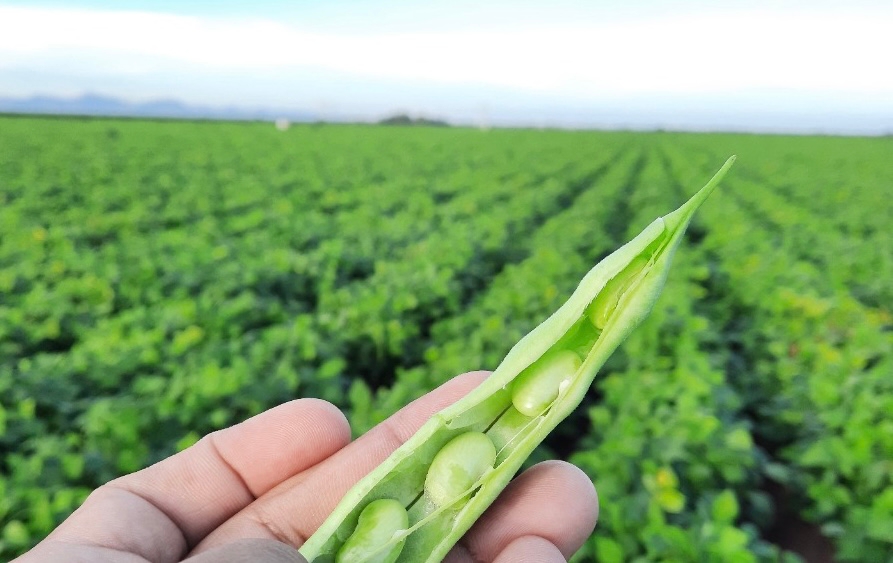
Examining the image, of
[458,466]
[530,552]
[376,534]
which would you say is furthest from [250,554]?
[530,552]

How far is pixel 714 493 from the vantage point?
11.2 ft

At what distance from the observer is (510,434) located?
86.5 inches

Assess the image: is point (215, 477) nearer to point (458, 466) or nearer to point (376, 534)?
point (376, 534)

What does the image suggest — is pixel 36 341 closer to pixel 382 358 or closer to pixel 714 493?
pixel 382 358

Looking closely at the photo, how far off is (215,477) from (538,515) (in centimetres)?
121

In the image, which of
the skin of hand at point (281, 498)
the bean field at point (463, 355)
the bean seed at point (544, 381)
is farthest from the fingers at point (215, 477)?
the bean seed at point (544, 381)

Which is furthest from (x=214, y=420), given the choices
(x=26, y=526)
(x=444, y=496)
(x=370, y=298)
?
(x=370, y=298)

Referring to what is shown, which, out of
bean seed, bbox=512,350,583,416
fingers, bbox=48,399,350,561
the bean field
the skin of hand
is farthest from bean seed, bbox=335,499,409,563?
the bean field

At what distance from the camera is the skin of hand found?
204cm

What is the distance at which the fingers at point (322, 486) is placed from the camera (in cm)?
230

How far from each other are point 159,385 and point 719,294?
21.7 feet

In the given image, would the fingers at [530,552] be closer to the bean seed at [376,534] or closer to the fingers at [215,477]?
the bean seed at [376,534]

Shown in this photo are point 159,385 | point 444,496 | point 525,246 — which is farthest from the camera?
point 525,246

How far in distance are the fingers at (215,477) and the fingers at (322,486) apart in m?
0.08
